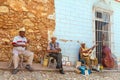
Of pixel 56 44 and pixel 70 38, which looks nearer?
pixel 56 44

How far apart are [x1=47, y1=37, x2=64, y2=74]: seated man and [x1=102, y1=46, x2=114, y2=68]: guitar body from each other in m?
3.37

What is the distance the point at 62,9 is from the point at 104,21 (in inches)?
113

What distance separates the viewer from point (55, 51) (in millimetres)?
11711

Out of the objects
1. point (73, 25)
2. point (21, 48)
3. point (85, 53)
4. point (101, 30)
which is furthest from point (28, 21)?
point (101, 30)

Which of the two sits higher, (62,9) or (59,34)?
(62,9)

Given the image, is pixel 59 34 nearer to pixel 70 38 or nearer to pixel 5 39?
pixel 70 38

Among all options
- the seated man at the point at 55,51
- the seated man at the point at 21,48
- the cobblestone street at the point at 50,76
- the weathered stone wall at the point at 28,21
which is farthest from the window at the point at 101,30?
the seated man at the point at 21,48

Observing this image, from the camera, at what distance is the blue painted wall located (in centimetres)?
1314

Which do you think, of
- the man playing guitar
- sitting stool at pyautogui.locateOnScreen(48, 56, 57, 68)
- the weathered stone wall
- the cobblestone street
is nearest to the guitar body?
the cobblestone street

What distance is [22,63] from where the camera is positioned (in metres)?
10.7

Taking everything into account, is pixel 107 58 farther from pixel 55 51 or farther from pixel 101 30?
pixel 55 51

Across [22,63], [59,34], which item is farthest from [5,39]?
[59,34]

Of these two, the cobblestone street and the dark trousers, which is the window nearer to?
the cobblestone street

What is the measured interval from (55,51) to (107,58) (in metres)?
3.87
